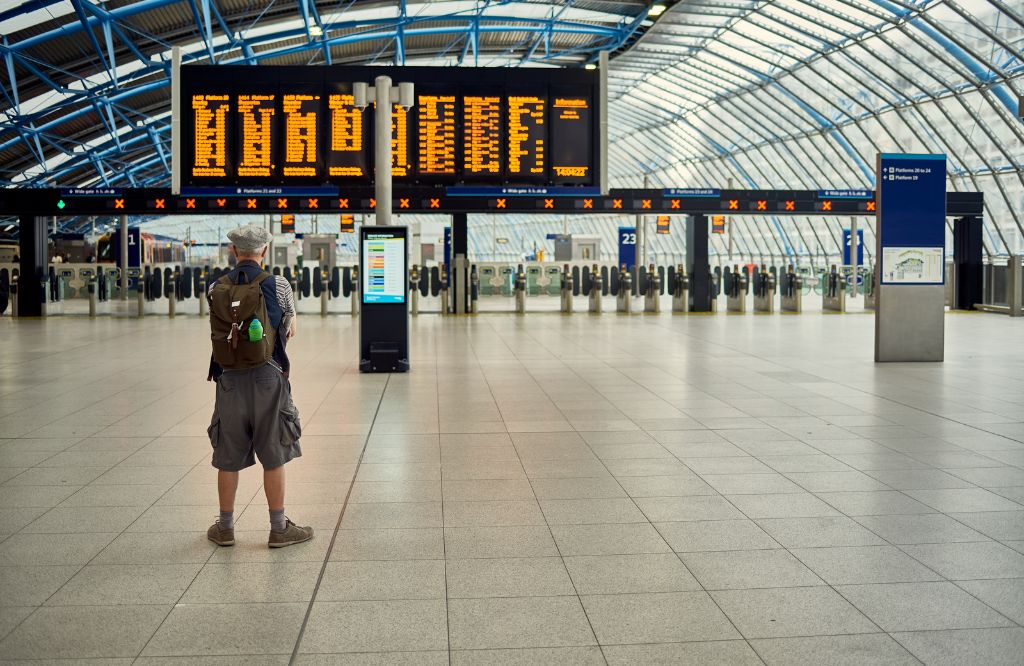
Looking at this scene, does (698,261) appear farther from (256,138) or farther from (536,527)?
(536,527)

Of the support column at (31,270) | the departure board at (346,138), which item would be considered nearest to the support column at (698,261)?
the departure board at (346,138)

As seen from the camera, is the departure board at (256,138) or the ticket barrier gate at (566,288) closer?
the departure board at (256,138)

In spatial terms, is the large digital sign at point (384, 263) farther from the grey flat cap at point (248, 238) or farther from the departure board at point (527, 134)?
the grey flat cap at point (248, 238)

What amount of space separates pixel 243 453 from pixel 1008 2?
23.6 m

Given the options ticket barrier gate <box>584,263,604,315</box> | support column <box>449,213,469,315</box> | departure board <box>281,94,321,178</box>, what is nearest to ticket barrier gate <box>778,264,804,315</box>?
ticket barrier gate <box>584,263,604,315</box>

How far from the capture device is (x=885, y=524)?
542cm

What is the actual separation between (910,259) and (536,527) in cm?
1032

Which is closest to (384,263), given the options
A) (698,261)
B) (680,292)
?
(698,261)

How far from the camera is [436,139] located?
1723cm

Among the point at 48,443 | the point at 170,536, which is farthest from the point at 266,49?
the point at 170,536

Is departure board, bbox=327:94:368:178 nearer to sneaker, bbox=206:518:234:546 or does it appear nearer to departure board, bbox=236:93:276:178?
departure board, bbox=236:93:276:178

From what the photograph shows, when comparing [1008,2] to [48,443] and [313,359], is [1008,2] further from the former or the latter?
[48,443]

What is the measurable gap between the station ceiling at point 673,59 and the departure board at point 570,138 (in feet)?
38.9

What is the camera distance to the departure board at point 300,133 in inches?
664
